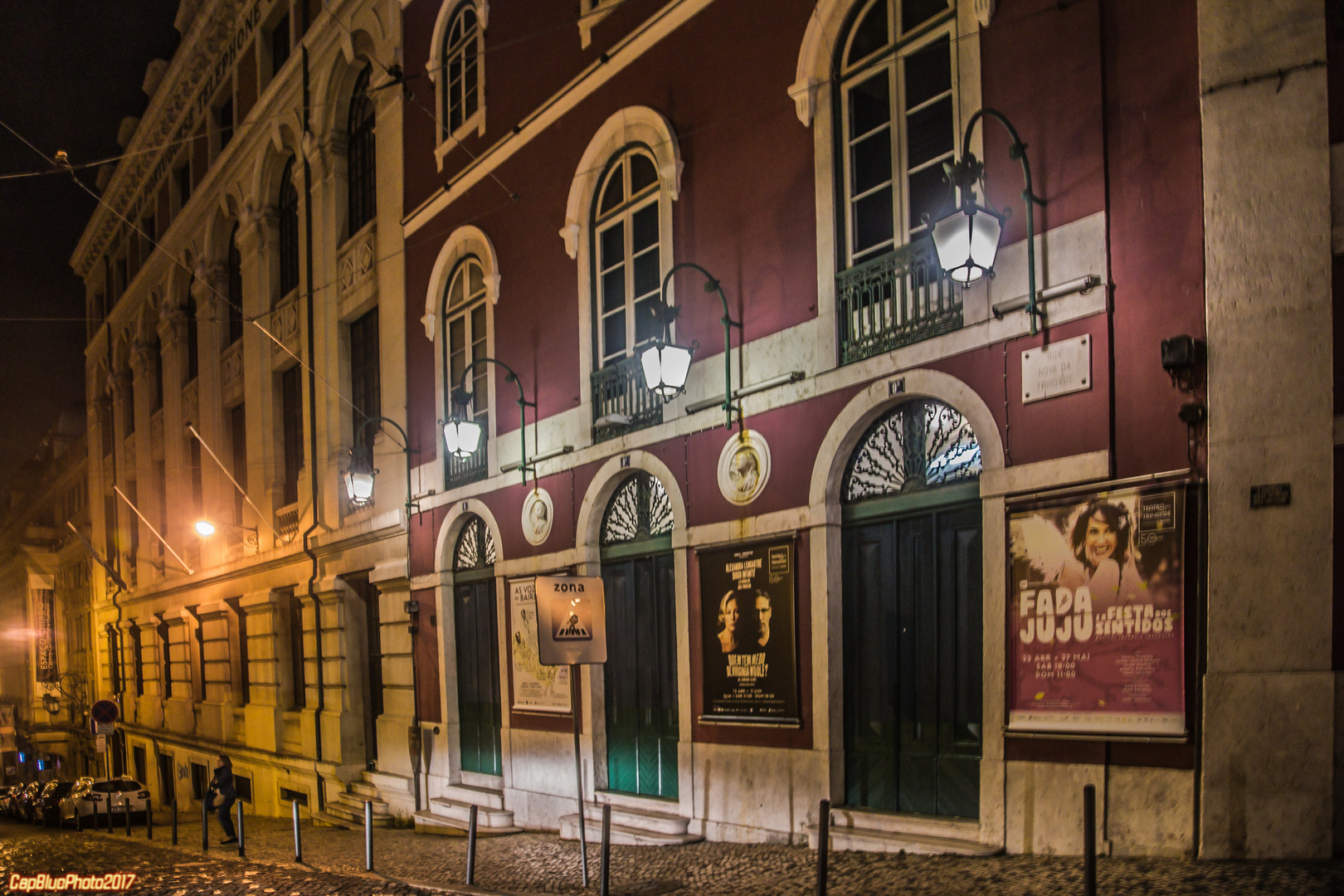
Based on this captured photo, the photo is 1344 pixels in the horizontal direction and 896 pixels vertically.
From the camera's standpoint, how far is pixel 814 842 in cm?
1063

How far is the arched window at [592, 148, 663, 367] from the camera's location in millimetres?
14328

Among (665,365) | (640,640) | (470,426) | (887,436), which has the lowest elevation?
(640,640)

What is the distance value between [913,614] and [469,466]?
31.0ft

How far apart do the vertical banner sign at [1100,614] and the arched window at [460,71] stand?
1253cm

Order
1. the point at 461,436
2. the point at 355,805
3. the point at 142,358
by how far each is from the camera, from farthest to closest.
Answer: the point at 142,358 → the point at 355,805 → the point at 461,436

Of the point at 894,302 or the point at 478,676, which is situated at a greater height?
the point at 894,302

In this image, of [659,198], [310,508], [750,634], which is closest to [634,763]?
[750,634]

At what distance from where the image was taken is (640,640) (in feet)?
47.0

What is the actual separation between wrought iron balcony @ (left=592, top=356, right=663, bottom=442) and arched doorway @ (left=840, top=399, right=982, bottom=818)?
3.44m

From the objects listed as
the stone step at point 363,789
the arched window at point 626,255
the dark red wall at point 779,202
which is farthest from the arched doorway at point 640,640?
the stone step at point 363,789

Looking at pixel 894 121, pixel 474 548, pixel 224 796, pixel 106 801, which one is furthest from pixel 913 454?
pixel 106 801

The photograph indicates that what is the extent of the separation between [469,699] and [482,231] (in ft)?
25.1

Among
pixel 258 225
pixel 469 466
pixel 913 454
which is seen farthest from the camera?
pixel 258 225

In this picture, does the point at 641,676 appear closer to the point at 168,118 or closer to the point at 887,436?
the point at 887,436
